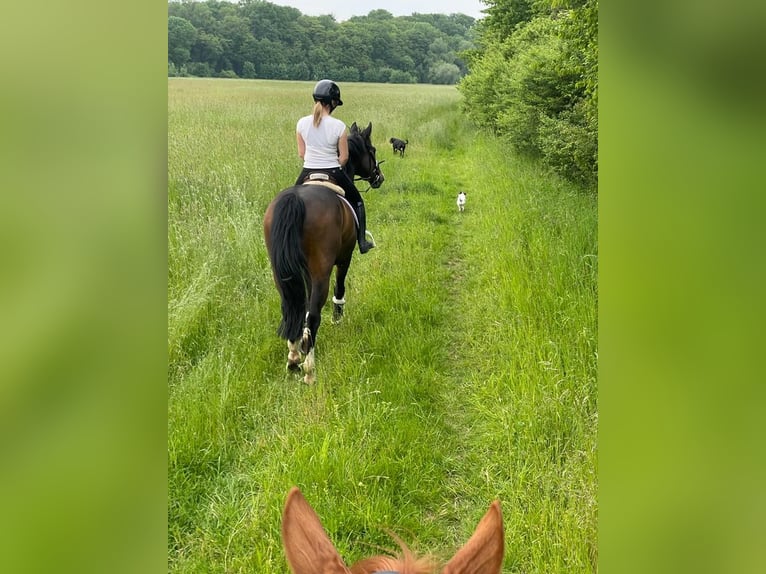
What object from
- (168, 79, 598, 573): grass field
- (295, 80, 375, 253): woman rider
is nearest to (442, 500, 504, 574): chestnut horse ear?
(168, 79, 598, 573): grass field

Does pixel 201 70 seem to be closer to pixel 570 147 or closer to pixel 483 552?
pixel 570 147

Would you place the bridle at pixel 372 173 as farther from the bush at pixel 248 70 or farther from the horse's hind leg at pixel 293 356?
the horse's hind leg at pixel 293 356

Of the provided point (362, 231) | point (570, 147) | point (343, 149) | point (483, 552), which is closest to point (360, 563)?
point (483, 552)

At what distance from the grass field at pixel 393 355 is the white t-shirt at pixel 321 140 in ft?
0.20

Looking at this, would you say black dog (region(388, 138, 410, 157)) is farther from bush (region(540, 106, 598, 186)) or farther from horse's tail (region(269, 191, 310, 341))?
bush (region(540, 106, 598, 186))

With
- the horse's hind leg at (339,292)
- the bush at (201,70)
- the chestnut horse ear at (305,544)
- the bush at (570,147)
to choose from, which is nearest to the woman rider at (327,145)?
the horse's hind leg at (339,292)

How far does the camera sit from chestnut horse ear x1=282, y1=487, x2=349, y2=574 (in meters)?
0.97

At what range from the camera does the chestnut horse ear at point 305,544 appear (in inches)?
38.2

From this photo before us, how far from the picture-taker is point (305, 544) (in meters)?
0.99

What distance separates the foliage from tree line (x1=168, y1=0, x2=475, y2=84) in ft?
0.33

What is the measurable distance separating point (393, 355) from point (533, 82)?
1.36m

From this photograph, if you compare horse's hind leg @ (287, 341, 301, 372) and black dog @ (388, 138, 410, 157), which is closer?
horse's hind leg @ (287, 341, 301, 372)
